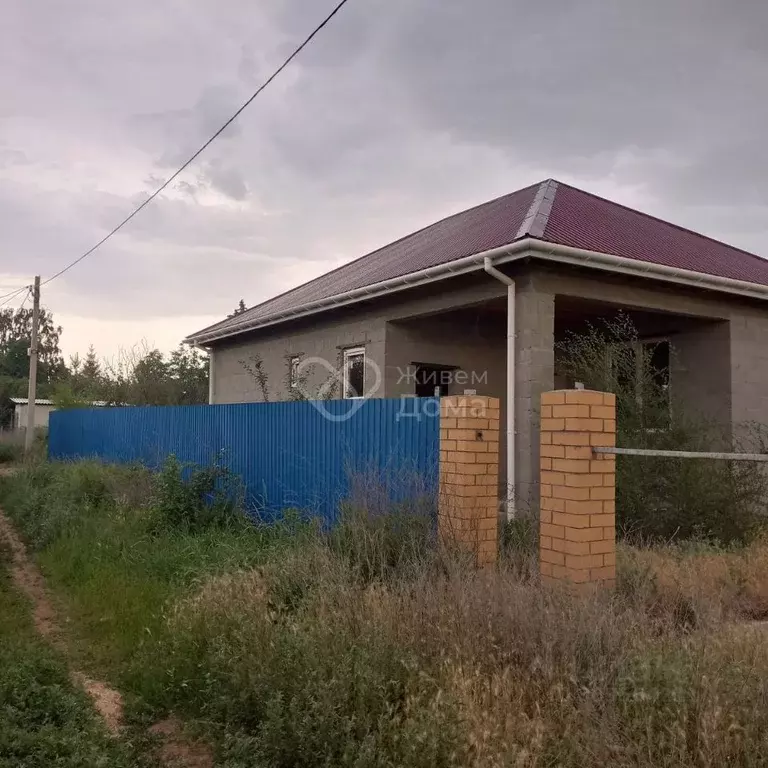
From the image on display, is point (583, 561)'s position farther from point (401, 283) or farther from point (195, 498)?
point (401, 283)

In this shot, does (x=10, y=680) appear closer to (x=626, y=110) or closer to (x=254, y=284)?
(x=626, y=110)

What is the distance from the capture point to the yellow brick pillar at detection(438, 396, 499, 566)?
179 inches

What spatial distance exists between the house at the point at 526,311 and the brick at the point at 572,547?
2.58 metres

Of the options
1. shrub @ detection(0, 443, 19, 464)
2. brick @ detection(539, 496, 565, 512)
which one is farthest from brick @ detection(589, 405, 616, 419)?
shrub @ detection(0, 443, 19, 464)

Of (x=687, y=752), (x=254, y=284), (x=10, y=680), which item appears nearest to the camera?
(x=687, y=752)

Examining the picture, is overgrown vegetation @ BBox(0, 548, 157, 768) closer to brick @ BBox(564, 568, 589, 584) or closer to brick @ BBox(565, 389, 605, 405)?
brick @ BBox(564, 568, 589, 584)

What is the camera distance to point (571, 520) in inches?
153

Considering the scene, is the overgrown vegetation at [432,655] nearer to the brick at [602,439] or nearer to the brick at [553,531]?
the brick at [553,531]

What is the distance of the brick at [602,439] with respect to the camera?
12.9ft

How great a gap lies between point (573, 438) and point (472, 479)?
3.03ft

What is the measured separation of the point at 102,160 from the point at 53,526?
19.6ft

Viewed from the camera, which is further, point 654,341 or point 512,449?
point 654,341

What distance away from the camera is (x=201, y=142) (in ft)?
31.1

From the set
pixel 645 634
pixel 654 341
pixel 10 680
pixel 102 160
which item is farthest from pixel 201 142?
pixel 645 634
